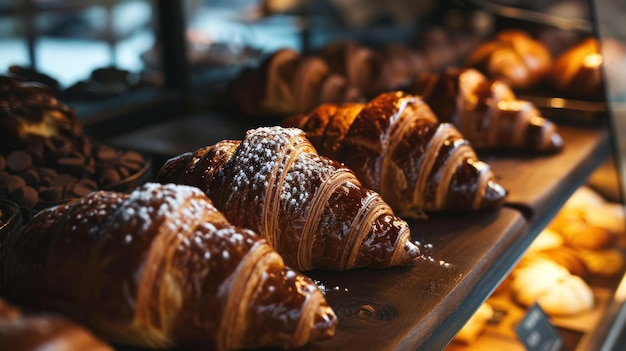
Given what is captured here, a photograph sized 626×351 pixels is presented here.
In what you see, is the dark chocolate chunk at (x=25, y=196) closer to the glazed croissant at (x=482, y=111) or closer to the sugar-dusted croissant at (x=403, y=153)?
the sugar-dusted croissant at (x=403, y=153)

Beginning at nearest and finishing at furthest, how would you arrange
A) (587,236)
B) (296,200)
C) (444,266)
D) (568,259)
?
(296,200) < (444,266) < (568,259) < (587,236)

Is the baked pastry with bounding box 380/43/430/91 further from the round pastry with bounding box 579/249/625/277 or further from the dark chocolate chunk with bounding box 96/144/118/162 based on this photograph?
the dark chocolate chunk with bounding box 96/144/118/162

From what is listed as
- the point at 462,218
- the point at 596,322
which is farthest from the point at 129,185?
the point at 596,322

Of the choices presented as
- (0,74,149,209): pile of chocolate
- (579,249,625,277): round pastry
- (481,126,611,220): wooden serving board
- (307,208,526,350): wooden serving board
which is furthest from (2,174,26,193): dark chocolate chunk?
(579,249,625,277): round pastry

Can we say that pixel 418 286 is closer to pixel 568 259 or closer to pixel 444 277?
pixel 444 277

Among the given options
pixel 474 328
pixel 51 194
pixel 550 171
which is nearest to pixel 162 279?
pixel 51 194

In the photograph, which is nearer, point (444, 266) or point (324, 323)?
point (324, 323)

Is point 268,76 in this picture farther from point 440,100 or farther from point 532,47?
point 532,47
